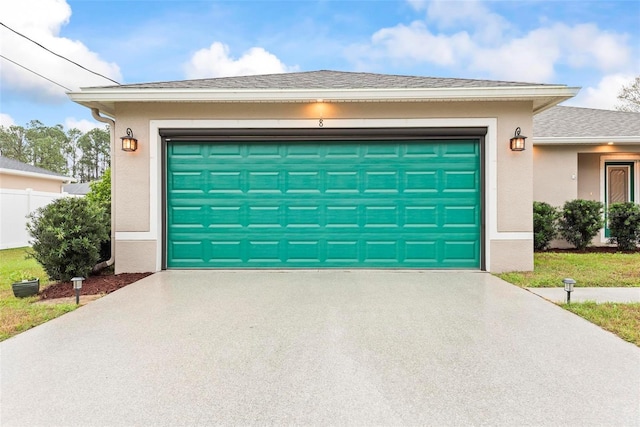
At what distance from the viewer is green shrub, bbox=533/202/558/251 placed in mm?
7739

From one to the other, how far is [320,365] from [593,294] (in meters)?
3.96

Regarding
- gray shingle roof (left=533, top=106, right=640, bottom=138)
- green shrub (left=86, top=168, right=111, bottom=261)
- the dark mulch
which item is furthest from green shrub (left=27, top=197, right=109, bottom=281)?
gray shingle roof (left=533, top=106, right=640, bottom=138)

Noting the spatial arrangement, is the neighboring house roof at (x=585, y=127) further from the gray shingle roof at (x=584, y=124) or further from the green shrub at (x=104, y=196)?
the green shrub at (x=104, y=196)

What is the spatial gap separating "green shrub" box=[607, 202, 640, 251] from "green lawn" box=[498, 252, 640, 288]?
631mm

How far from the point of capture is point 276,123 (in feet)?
19.3

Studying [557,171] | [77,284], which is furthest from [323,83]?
[557,171]

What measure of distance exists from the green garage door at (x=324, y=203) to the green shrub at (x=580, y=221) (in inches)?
141

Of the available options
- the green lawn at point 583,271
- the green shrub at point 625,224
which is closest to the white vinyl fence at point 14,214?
the green lawn at point 583,271

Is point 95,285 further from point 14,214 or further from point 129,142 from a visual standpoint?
point 14,214

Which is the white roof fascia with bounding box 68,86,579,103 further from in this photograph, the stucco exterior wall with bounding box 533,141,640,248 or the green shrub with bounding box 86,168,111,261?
the stucco exterior wall with bounding box 533,141,640,248

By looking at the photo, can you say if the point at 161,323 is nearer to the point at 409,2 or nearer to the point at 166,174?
the point at 166,174

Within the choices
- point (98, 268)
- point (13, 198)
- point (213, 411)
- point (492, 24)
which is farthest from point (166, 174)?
point (492, 24)

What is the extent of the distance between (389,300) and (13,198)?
1174 cm

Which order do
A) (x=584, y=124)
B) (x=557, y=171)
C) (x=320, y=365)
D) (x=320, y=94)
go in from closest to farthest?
1. (x=320, y=365)
2. (x=320, y=94)
3. (x=557, y=171)
4. (x=584, y=124)
